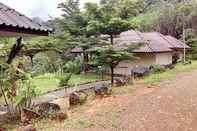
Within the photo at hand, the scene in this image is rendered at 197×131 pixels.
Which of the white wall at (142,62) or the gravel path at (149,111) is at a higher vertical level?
the white wall at (142,62)

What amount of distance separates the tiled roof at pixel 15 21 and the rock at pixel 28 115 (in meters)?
4.21

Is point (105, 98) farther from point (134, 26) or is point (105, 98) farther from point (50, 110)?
point (134, 26)

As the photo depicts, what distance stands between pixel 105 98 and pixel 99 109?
2228 mm

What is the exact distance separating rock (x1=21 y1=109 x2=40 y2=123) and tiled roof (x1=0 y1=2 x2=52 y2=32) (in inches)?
166

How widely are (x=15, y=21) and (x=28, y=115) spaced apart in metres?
4.80

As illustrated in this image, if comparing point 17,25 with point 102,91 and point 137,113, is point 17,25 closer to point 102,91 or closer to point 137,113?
point 137,113

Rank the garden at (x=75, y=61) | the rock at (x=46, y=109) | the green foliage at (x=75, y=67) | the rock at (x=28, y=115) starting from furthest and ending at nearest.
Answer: the green foliage at (x=75, y=67) → the rock at (x=46, y=109) → the rock at (x=28, y=115) → the garden at (x=75, y=61)

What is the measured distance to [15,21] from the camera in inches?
182

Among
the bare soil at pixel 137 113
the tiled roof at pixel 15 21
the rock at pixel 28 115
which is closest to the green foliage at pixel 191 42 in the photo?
the bare soil at pixel 137 113

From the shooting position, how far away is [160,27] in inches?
1411

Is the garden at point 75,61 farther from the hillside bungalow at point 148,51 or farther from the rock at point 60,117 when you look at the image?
the hillside bungalow at point 148,51

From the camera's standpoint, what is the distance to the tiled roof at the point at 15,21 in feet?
14.4

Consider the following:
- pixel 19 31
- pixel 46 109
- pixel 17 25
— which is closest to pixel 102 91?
pixel 46 109

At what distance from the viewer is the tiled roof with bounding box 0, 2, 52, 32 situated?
14.4 ft
